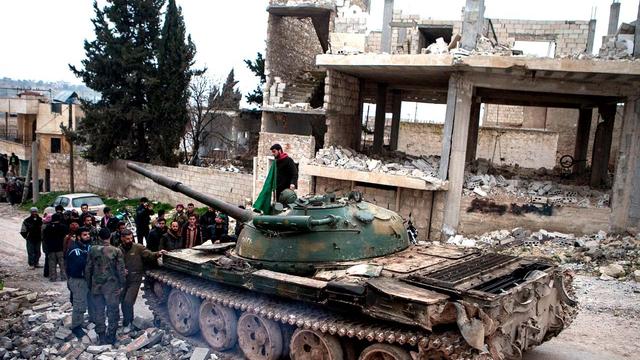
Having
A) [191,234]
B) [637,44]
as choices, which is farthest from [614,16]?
[191,234]

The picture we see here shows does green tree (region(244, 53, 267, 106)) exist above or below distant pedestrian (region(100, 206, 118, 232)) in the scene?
above

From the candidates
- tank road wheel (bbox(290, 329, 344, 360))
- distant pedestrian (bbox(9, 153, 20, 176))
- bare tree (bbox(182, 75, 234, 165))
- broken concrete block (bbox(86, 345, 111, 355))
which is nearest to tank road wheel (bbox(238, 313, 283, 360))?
tank road wheel (bbox(290, 329, 344, 360))

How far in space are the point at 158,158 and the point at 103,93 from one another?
3.53 metres

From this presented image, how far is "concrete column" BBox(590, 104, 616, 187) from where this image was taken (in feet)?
57.5

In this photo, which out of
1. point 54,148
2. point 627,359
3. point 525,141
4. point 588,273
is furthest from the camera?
point 54,148

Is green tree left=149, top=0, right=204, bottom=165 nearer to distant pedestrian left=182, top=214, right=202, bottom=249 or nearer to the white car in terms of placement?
the white car

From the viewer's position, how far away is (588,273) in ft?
38.3

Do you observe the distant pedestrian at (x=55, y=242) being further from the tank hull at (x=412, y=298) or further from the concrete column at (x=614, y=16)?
the concrete column at (x=614, y=16)

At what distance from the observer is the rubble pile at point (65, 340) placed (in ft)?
23.7

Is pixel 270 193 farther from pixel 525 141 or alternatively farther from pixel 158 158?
pixel 525 141

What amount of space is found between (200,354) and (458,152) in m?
9.67

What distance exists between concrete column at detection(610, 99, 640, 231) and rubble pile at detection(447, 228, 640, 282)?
437 mm

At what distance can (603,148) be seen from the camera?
17578mm

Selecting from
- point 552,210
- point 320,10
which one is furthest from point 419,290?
point 320,10
